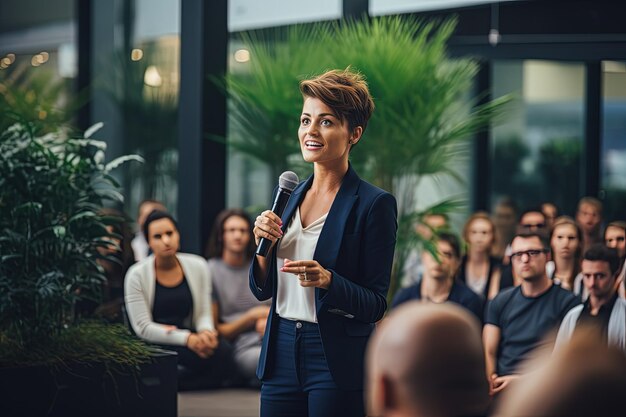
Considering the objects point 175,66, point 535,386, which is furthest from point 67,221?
point 175,66

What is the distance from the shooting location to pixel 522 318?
6137 millimetres

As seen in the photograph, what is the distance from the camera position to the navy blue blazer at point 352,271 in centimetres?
304

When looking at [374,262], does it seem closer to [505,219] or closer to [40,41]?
[505,219]

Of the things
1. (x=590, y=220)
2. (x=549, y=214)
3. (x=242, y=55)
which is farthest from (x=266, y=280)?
(x=549, y=214)

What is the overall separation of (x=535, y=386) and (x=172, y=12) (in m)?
9.24

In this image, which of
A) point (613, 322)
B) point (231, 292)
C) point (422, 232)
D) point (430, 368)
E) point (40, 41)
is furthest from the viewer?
point (40, 41)

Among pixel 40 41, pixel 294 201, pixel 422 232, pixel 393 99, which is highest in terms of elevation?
pixel 40 41

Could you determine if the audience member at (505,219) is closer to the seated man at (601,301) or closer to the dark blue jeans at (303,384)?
the seated man at (601,301)

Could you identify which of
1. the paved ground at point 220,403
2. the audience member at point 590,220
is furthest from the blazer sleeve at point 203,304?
the audience member at point 590,220

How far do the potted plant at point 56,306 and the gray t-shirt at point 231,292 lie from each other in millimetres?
2685

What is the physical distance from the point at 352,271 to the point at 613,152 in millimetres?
9357

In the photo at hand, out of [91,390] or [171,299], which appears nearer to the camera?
[91,390]

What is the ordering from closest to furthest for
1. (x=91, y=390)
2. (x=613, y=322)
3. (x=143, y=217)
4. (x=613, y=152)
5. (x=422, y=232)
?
(x=91, y=390) → (x=613, y=322) → (x=422, y=232) → (x=143, y=217) → (x=613, y=152)

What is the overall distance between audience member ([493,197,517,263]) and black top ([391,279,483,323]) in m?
3.69
